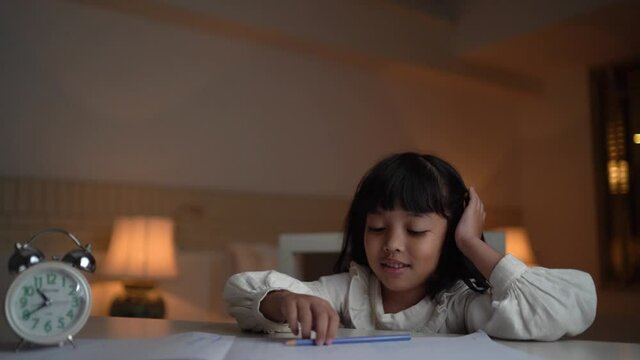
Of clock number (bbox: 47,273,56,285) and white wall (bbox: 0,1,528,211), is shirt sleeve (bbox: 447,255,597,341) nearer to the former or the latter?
clock number (bbox: 47,273,56,285)

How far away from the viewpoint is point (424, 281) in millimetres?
1018

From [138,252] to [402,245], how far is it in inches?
68.7

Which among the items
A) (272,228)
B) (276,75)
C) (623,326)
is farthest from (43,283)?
(276,75)

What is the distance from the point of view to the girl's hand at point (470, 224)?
95 centimetres

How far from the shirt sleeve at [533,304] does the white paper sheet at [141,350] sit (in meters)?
0.38

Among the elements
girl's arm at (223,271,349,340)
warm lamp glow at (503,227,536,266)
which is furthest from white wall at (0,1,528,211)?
girl's arm at (223,271,349,340)

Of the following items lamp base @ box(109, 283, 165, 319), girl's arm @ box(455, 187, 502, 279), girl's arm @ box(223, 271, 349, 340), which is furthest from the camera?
lamp base @ box(109, 283, 165, 319)

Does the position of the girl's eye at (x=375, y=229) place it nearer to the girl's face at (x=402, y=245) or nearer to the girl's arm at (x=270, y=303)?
the girl's face at (x=402, y=245)

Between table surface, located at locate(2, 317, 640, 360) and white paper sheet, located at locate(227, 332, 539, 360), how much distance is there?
61mm

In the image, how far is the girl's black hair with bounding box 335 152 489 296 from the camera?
983 mm

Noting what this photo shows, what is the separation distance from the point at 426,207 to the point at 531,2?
7.80 ft

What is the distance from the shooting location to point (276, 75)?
10.4 ft

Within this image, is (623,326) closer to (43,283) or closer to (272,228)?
(43,283)

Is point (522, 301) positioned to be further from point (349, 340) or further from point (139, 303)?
point (139, 303)
